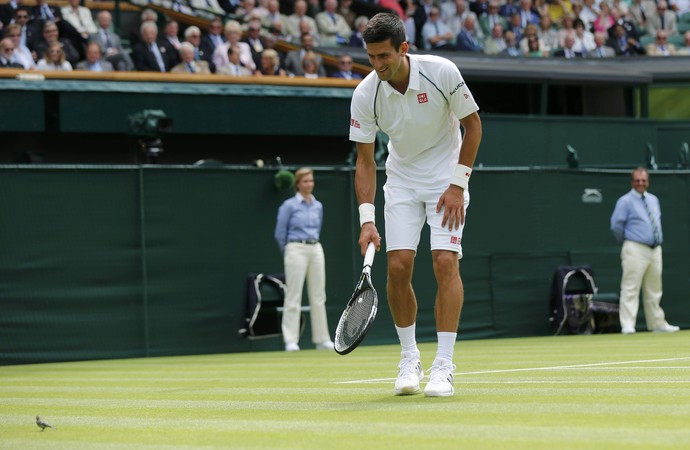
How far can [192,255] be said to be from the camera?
16.7m

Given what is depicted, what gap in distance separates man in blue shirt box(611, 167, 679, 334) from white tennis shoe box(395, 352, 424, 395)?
11.1 m

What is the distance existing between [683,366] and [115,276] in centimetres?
804

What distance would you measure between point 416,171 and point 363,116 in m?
0.47

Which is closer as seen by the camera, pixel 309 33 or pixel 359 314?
pixel 359 314

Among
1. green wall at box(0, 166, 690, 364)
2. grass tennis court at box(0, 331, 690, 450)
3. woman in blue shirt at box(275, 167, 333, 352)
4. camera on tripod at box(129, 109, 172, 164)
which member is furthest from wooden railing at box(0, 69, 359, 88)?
grass tennis court at box(0, 331, 690, 450)

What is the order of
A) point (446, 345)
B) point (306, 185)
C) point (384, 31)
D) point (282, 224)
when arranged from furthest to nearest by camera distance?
point (306, 185), point (282, 224), point (446, 345), point (384, 31)

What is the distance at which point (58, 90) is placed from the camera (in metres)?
18.6

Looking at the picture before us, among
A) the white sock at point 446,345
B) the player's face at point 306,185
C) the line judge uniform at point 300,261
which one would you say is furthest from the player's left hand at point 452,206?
the player's face at point 306,185

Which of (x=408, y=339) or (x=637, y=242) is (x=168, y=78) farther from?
(x=408, y=339)

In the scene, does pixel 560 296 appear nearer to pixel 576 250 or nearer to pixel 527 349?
pixel 576 250

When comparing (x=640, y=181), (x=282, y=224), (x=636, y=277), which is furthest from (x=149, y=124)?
(x=636, y=277)

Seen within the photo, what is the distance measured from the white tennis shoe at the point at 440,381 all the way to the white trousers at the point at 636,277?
37.4 ft

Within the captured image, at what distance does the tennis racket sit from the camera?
7457 millimetres

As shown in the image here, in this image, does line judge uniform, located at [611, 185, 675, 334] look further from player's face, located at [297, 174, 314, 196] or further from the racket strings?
the racket strings
